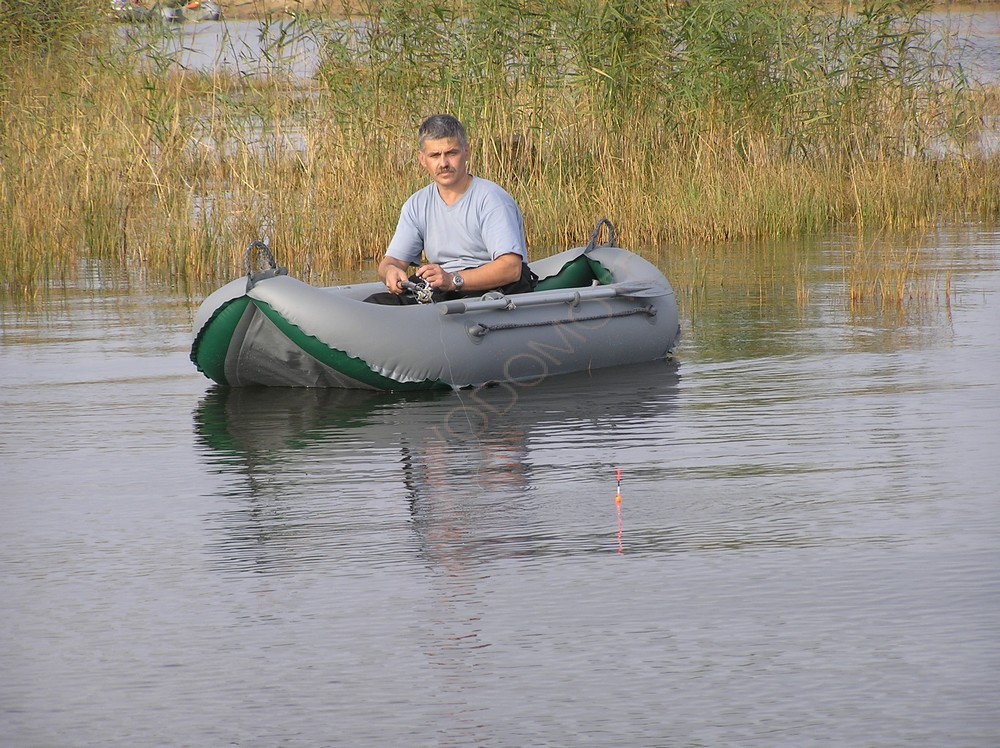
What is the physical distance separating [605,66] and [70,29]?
400 cm

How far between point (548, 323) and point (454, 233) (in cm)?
57

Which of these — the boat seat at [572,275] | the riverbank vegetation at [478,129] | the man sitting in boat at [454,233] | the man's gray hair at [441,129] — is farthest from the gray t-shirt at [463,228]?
the riverbank vegetation at [478,129]

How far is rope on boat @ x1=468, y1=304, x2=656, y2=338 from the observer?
7.71 m

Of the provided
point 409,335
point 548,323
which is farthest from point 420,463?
point 548,323

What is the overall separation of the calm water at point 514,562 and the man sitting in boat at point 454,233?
0.52m

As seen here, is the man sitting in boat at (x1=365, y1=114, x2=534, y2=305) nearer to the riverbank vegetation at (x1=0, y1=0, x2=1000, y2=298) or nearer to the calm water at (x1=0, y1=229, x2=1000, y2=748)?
the calm water at (x1=0, y1=229, x2=1000, y2=748)

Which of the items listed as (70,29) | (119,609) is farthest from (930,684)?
(70,29)

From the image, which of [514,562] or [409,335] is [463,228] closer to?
[409,335]

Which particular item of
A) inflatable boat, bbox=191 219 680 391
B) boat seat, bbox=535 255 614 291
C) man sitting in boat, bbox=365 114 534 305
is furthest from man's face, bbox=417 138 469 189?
boat seat, bbox=535 255 614 291

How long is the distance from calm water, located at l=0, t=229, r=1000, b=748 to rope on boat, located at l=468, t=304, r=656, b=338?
0.28 m

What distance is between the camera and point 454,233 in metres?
8.08

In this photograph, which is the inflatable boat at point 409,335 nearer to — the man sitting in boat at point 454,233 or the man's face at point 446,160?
the man sitting in boat at point 454,233

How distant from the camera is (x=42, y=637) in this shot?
418 cm

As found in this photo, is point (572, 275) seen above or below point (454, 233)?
below
